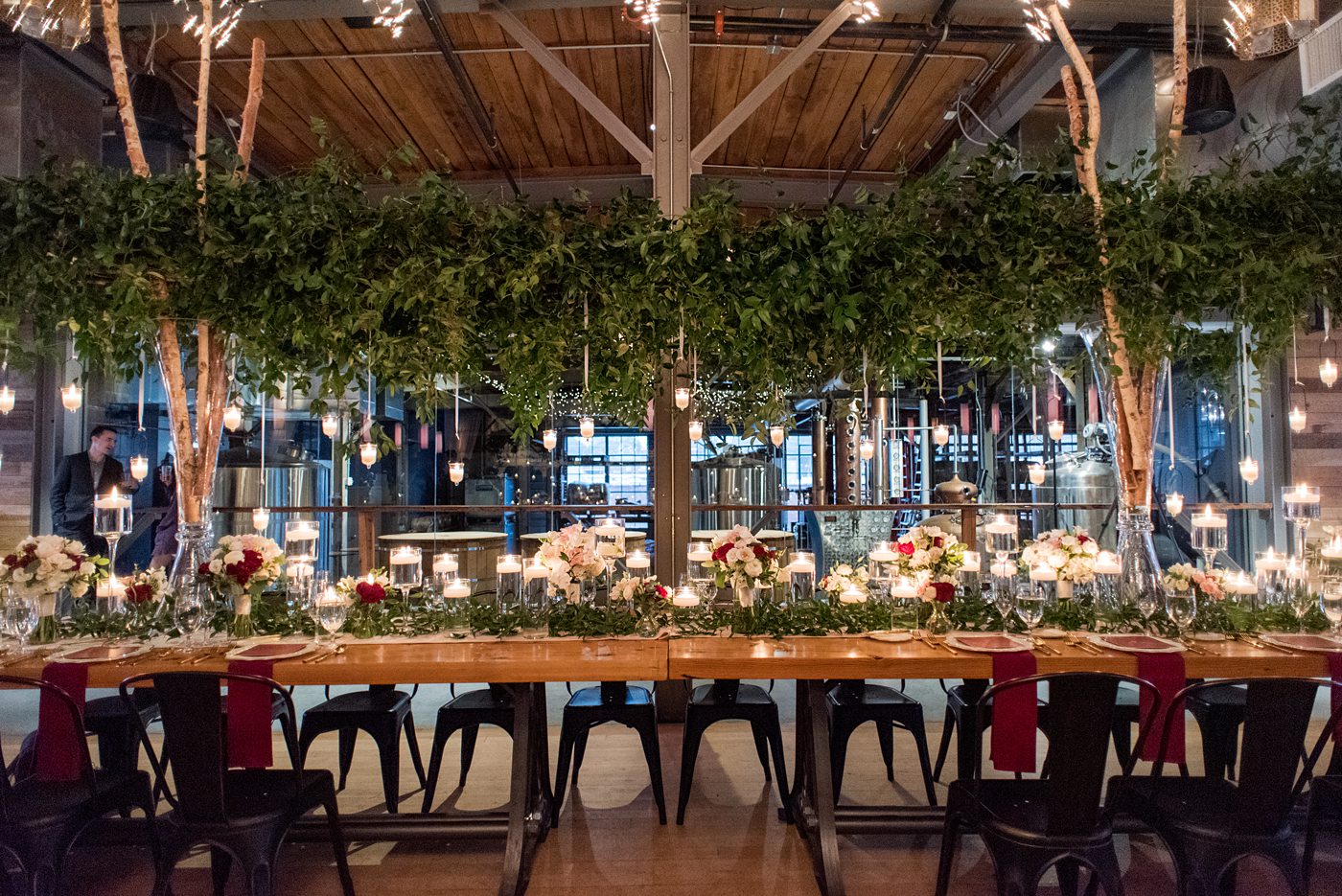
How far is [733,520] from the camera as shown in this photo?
8477 mm

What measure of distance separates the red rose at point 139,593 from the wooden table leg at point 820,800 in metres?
2.67

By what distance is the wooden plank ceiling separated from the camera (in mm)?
4984

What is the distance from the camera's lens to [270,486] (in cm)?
723

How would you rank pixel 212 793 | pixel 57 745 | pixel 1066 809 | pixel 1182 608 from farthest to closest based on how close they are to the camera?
1. pixel 1182 608
2. pixel 57 745
3. pixel 212 793
4. pixel 1066 809

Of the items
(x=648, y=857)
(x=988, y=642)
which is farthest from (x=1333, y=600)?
(x=648, y=857)

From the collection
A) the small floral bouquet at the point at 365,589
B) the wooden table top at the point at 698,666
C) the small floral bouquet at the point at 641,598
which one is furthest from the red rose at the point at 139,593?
the small floral bouquet at the point at 641,598

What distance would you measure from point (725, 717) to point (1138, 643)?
1594 millimetres

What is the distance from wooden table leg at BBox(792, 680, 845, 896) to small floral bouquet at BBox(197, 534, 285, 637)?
220cm

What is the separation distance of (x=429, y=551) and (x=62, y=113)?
3.94 m

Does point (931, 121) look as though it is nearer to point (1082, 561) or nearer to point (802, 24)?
point (802, 24)

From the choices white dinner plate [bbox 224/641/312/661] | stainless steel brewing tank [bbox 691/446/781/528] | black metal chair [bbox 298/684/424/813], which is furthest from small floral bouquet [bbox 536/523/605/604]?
stainless steel brewing tank [bbox 691/446/781/528]

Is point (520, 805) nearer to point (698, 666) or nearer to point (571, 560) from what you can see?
point (698, 666)

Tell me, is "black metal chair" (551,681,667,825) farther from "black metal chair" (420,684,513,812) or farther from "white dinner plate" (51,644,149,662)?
"white dinner plate" (51,644,149,662)

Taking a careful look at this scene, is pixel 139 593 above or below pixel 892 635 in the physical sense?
above
